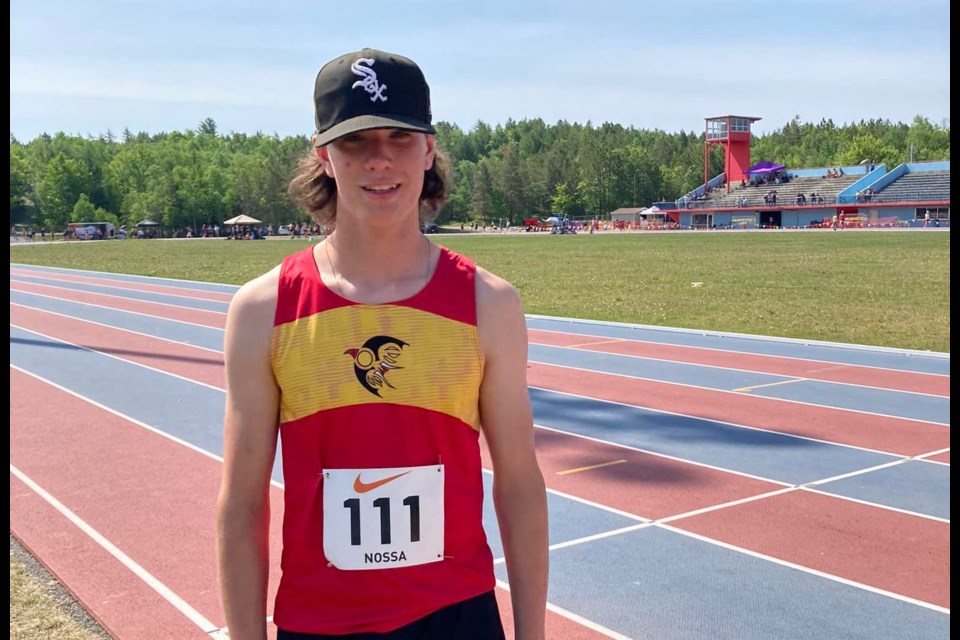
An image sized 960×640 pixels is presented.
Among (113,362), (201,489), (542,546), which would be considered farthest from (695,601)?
(113,362)

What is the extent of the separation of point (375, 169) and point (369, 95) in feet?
A: 0.44

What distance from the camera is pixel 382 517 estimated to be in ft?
5.94

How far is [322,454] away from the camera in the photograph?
1.79 metres

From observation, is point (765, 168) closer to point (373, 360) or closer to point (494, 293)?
point (494, 293)

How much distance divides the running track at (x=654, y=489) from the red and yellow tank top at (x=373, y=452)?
226cm

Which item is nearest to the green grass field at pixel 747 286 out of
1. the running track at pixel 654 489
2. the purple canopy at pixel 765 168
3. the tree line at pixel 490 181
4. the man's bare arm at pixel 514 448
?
the running track at pixel 654 489

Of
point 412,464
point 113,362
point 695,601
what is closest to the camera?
point 412,464

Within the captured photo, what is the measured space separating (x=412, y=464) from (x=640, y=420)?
6019mm

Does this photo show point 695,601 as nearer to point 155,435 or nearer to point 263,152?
point 155,435

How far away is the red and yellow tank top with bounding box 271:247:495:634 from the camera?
1771 millimetres

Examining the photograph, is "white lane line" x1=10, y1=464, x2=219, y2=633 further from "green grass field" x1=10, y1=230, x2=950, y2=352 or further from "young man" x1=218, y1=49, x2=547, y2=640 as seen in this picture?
"green grass field" x1=10, y1=230, x2=950, y2=352

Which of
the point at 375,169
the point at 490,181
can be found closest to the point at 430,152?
the point at 375,169

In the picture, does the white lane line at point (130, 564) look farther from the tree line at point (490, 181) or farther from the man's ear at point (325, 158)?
the tree line at point (490, 181)

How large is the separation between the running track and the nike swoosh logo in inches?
92.4
